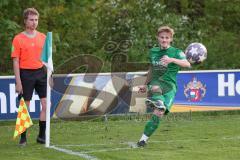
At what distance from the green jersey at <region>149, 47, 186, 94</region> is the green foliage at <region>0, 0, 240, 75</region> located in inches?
343

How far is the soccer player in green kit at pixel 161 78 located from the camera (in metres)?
9.31

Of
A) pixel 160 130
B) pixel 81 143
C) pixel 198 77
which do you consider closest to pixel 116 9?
pixel 198 77

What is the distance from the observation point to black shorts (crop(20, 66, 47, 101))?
9750mm

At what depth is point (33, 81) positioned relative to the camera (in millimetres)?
9789

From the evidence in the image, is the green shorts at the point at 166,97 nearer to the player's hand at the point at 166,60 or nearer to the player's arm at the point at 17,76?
the player's hand at the point at 166,60

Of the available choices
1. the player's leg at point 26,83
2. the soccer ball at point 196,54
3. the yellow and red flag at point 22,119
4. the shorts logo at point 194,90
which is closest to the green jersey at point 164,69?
the soccer ball at point 196,54

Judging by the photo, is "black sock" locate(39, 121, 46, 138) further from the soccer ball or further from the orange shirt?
the soccer ball

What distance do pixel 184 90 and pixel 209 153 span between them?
244 inches

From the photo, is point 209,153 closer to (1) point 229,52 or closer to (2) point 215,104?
(2) point 215,104

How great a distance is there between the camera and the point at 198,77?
15000 mm

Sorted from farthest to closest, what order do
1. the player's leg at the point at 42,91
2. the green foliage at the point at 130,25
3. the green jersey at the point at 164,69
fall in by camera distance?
the green foliage at the point at 130,25, the player's leg at the point at 42,91, the green jersey at the point at 164,69

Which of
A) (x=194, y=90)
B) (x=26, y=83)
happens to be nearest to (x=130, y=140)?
(x=26, y=83)

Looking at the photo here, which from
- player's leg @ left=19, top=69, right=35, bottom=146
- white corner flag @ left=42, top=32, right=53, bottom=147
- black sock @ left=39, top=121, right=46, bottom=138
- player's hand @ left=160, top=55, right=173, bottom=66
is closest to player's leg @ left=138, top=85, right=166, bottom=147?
player's hand @ left=160, top=55, right=173, bottom=66

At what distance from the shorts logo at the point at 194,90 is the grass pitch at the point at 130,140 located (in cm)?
45
